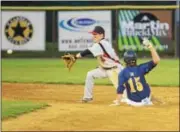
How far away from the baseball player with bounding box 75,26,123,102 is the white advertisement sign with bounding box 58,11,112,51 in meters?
14.3

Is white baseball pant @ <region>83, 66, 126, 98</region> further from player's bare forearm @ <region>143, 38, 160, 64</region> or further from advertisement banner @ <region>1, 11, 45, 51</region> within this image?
advertisement banner @ <region>1, 11, 45, 51</region>

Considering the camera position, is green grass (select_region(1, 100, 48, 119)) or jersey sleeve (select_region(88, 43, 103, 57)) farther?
jersey sleeve (select_region(88, 43, 103, 57))

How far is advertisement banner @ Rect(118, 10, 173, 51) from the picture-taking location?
2400 centimetres

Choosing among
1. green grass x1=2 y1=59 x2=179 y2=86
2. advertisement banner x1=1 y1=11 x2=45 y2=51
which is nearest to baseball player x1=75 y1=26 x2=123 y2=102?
green grass x1=2 y1=59 x2=179 y2=86

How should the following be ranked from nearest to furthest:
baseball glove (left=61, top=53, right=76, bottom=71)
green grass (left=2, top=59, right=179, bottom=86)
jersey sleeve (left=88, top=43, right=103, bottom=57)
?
jersey sleeve (left=88, top=43, right=103, bottom=57) → baseball glove (left=61, top=53, right=76, bottom=71) → green grass (left=2, top=59, right=179, bottom=86)

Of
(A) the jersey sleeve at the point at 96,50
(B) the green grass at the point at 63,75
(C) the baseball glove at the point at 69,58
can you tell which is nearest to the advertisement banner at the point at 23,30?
(B) the green grass at the point at 63,75

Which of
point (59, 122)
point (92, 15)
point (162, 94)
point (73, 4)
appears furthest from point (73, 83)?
point (73, 4)

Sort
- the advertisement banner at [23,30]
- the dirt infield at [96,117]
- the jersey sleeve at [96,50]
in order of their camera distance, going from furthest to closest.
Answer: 1. the advertisement banner at [23,30]
2. the jersey sleeve at [96,50]
3. the dirt infield at [96,117]

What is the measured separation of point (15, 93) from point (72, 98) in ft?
5.08

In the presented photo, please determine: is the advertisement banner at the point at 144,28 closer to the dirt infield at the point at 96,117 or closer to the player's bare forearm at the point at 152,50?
the dirt infield at the point at 96,117

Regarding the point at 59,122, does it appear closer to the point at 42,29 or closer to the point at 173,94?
the point at 173,94

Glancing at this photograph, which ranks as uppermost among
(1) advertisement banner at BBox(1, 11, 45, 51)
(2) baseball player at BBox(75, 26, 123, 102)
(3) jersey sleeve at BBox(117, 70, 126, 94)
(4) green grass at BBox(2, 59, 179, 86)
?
(1) advertisement banner at BBox(1, 11, 45, 51)

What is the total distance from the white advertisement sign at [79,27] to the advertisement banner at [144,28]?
2.21ft

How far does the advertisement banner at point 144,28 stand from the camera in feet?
78.7
